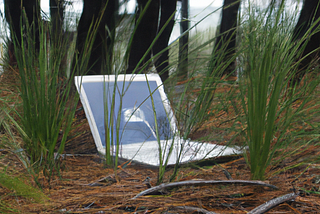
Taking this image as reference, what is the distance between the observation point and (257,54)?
86cm

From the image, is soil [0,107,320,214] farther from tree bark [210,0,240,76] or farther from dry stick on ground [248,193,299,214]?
tree bark [210,0,240,76]

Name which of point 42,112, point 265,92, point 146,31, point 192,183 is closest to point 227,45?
point 265,92

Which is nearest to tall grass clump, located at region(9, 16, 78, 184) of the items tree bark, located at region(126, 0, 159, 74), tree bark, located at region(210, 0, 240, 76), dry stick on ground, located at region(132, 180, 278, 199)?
dry stick on ground, located at region(132, 180, 278, 199)

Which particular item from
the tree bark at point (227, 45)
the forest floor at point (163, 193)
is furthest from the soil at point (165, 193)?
the tree bark at point (227, 45)

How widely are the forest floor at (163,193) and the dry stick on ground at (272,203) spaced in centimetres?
4

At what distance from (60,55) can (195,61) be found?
478mm

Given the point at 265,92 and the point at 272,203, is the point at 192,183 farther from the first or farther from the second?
the point at 265,92

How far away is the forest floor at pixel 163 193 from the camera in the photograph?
73 centimetres

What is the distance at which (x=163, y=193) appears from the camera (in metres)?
0.82

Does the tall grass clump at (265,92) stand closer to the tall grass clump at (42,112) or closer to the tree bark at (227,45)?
the tree bark at (227,45)

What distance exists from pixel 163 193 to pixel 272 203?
0.93ft

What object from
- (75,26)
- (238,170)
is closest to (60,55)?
(75,26)

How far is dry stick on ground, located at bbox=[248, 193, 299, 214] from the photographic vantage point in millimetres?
688

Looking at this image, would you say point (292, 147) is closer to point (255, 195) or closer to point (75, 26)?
point (255, 195)
